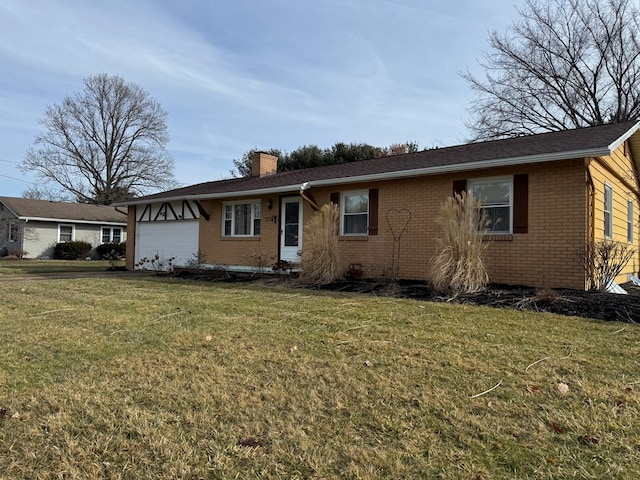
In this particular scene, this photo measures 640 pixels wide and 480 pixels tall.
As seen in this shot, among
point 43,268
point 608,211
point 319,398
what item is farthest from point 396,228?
point 43,268

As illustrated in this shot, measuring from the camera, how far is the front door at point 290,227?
12281 mm

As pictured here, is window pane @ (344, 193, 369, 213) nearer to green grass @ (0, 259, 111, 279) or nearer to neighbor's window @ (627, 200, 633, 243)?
neighbor's window @ (627, 200, 633, 243)

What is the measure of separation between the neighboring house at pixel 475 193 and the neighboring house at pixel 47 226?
15.9 meters

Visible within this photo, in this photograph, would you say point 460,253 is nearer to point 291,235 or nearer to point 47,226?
point 291,235

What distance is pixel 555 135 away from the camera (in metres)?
10.0

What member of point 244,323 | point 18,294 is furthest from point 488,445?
point 18,294

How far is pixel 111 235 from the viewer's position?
29062mm

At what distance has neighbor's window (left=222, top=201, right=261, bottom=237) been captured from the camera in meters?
13.4

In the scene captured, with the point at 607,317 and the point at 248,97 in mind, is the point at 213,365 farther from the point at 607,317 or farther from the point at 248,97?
the point at 248,97

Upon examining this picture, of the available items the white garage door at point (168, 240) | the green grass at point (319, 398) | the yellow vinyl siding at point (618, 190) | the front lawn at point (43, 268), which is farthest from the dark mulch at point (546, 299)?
the front lawn at point (43, 268)

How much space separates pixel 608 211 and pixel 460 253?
14.9 ft

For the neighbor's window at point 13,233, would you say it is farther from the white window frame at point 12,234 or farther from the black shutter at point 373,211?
the black shutter at point 373,211

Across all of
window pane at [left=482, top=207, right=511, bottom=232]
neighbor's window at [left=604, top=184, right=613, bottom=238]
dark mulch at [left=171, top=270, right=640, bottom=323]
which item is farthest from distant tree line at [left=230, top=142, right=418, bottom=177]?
dark mulch at [left=171, top=270, right=640, bottom=323]

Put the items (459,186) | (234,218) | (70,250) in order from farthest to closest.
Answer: (70,250)
(234,218)
(459,186)
